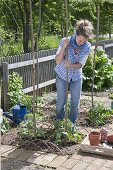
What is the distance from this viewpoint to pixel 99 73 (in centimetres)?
912

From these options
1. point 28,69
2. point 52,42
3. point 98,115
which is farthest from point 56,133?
point 52,42

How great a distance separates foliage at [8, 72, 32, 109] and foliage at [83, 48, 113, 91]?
8.30 feet

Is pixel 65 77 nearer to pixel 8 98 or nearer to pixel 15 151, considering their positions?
pixel 15 151

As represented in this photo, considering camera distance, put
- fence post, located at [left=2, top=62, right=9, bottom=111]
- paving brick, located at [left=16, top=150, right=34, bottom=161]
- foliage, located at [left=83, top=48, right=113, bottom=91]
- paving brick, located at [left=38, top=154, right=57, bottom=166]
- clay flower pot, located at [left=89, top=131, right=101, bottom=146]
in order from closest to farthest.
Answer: paving brick, located at [left=38, top=154, right=57, bottom=166] < paving brick, located at [left=16, top=150, right=34, bottom=161] < clay flower pot, located at [left=89, top=131, right=101, bottom=146] < fence post, located at [left=2, top=62, right=9, bottom=111] < foliage, located at [left=83, top=48, right=113, bottom=91]

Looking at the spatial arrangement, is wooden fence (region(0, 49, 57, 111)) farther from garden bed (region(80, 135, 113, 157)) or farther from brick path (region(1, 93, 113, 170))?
garden bed (region(80, 135, 113, 157))

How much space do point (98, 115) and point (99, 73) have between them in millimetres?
3185

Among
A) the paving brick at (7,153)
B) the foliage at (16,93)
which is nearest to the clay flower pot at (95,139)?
the paving brick at (7,153)

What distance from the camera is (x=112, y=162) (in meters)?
4.29

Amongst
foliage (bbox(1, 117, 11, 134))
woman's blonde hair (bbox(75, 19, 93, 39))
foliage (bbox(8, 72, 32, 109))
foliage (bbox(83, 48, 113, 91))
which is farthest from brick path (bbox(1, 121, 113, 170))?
foliage (bbox(83, 48, 113, 91))

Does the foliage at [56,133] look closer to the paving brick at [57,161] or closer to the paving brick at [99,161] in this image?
the paving brick at [57,161]

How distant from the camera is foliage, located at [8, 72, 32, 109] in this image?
6.43 m

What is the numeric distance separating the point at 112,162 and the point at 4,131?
5.92 ft

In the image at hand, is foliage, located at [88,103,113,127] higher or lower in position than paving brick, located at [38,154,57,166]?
higher

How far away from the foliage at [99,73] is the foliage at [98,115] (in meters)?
2.57
